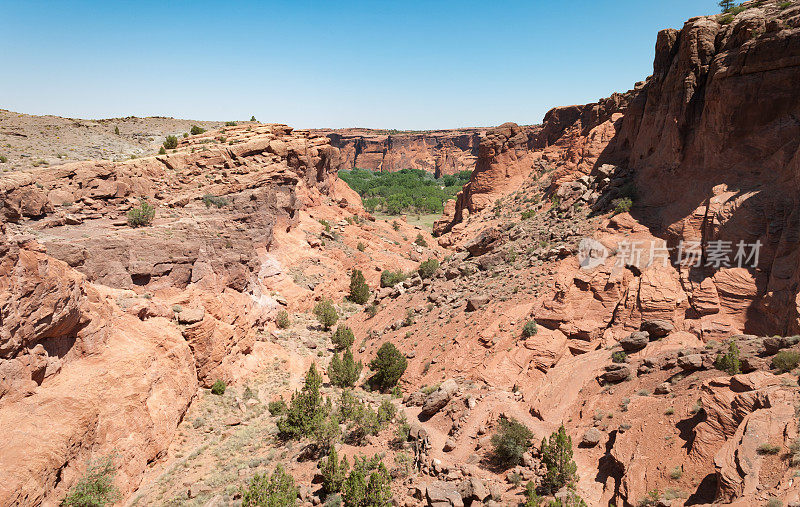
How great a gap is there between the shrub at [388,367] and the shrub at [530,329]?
23.8 ft

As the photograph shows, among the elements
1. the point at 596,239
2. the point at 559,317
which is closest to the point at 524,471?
the point at 559,317

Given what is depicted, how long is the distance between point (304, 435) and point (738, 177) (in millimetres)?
24320

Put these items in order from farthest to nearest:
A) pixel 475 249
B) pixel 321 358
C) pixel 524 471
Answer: pixel 475 249, pixel 321 358, pixel 524 471

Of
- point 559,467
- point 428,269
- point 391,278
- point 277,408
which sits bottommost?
point 277,408

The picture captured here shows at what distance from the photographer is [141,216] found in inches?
1005

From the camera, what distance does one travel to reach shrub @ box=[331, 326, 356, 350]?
2919 cm

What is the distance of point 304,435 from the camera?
18.3m

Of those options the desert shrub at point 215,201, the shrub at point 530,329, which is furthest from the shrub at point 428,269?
the desert shrub at point 215,201

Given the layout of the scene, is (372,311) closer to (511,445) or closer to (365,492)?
(511,445)

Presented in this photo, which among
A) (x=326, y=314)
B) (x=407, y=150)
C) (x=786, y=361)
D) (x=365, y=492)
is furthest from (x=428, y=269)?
(x=407, y=150)

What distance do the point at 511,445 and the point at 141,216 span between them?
81.9 feet

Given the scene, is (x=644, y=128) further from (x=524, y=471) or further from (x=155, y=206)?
(x=155, y=206)

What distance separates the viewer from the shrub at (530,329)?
21.1 metres

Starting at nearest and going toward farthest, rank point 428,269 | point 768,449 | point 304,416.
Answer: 1. point 768,449
2. point 304,416
3. point 428,269
